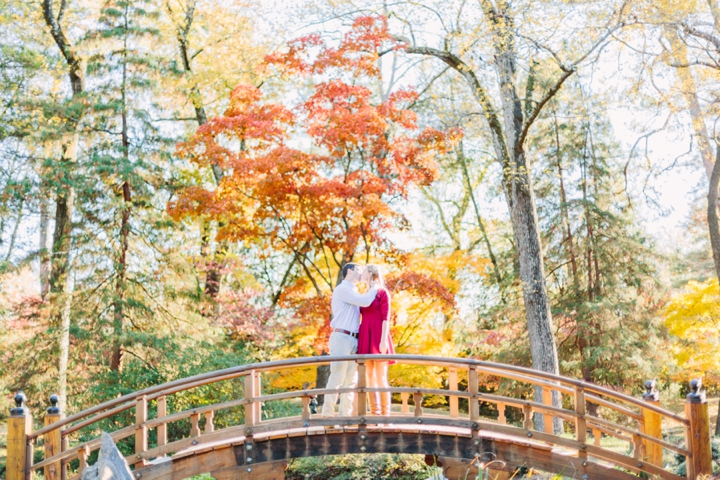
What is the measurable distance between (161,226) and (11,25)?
7.07m

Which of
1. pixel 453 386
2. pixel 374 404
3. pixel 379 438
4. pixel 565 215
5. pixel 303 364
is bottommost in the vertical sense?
pixel 379 438

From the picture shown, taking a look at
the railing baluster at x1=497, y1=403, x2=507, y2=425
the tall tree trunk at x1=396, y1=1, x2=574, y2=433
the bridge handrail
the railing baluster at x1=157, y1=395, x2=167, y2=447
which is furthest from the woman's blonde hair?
the tall tree trunk at x1=396, y1=1, x2=574, y2=433

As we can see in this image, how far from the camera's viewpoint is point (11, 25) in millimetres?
18438

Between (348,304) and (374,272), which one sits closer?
(374,272)

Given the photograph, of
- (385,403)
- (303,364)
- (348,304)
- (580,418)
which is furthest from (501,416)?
(303,364)

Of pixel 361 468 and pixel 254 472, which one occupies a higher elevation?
pixel 254 472

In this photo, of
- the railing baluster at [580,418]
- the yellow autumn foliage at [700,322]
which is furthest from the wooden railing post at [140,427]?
the yellow autumn foliage at [700,322]

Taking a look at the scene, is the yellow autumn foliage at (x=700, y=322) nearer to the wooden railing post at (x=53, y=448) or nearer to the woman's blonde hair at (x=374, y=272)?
the woman's blonde hair at (x=374, y=272)

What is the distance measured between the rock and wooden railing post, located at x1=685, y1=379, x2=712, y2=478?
5986 mm

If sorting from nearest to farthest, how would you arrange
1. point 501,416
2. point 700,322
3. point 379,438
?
1. point 379,438
2. point 501,416
3. point 700,322

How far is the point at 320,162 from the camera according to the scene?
44.4 feet

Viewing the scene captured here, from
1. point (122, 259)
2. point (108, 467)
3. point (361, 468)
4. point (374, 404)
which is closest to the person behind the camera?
point (108, 467)

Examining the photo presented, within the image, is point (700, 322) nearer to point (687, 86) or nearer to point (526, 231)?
point (526, 231)

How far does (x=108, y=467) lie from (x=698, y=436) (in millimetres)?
6233
